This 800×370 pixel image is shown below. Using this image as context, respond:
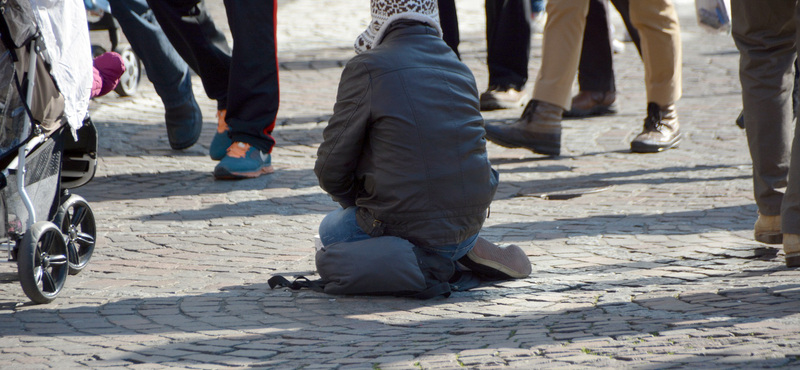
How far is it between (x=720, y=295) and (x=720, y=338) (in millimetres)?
637

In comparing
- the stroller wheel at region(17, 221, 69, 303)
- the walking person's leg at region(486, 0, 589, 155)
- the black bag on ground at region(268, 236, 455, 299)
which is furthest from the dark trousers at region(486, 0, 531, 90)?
the stroller wheel at region(17, 221, 69, 303)

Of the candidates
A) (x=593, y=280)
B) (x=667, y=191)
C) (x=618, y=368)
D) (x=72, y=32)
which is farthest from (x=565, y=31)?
(x=618, y=368)

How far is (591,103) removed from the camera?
8.02 m

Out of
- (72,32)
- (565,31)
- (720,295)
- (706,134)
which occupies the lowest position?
(706,134)

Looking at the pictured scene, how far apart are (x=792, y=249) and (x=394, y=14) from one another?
6.17 feet

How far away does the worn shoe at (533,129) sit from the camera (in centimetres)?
628

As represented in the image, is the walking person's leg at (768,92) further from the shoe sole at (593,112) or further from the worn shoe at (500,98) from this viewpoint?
the worn shoe at (500,98)

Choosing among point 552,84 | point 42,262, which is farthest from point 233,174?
point 42,262

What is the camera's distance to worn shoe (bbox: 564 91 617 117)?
8000 mm

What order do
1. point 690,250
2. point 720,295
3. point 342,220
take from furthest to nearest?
point 690,250
point 342,220
point 720,295

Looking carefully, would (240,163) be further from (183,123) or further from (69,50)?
(69,50)

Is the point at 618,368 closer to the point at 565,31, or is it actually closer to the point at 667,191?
the point at 667,191

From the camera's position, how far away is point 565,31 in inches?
244

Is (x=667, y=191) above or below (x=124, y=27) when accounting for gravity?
below
